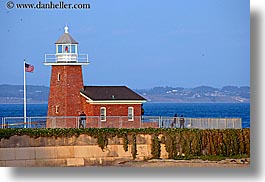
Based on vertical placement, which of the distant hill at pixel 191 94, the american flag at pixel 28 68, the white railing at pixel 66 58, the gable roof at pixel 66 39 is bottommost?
the distant hill at pixel 191 94

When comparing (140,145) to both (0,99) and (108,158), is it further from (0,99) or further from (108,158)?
(0,99)

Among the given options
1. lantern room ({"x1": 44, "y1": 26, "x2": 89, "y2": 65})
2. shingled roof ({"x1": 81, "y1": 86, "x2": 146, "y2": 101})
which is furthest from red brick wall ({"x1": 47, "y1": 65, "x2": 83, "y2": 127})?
shingled roof ({"x1": 81, "y1": 86, "x2": 146, "y2": 101})

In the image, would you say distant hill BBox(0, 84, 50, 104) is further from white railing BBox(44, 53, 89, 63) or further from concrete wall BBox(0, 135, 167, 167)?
concrete wall BBox(0, 135, 167, 167)

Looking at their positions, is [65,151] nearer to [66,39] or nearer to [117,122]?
[117,122]

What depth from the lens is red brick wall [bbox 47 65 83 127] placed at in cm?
2084

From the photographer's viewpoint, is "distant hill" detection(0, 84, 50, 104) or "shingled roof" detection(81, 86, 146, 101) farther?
"shingled roof" detection(81, 86, 146, 101)

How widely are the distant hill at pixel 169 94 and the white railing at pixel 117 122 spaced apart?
19.7 inches

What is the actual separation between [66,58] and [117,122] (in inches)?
78.4

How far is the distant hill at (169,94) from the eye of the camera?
1984 centimetres

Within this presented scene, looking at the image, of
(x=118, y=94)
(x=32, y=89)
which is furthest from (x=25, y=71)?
(x=118, y=94)

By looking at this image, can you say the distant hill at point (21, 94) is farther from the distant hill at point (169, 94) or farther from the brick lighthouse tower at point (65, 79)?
the brick lighthouse tower at point (65, 79)

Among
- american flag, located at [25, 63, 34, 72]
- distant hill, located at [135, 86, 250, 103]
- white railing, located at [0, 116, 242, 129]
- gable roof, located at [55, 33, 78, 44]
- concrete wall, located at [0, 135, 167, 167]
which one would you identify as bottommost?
concrete wall, located at [0, 135, 167, 167]

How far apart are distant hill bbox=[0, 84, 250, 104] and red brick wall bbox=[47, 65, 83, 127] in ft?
0.88

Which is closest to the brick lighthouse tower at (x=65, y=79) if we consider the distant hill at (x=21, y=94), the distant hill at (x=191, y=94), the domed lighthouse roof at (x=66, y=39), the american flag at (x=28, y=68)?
the domed lighthouse roof at (x=66, y=39)
